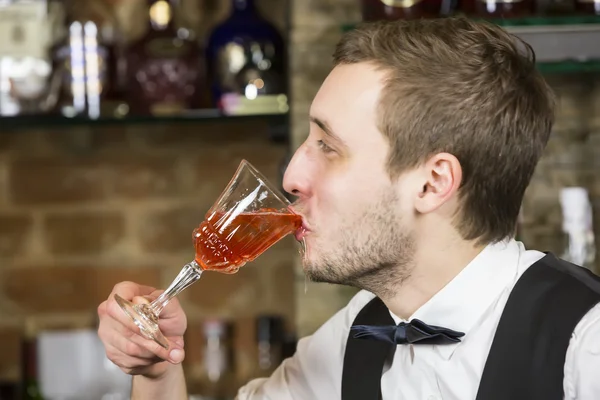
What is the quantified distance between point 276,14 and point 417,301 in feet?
3.60

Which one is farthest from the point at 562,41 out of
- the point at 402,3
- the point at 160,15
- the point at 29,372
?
the point at 29,372

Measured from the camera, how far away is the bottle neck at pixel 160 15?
7.20ft

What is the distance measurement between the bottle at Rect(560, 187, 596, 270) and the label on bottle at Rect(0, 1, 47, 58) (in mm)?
1200

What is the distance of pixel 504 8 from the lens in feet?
6.06

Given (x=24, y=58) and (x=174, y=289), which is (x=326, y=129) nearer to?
(x=174, y=289)

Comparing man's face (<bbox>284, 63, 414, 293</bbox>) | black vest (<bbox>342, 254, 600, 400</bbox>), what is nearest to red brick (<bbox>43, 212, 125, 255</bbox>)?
man's face (<bbox>284, 63, 414, 293</bbox>)

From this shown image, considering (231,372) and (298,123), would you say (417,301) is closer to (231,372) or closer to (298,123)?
(298,123)

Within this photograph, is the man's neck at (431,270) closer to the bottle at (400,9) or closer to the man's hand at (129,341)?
the man's hand at (129,341)

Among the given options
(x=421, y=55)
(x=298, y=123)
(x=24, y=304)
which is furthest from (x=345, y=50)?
(x=24, y=304)

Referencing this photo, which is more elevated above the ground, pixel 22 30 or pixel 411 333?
pixel 22 30

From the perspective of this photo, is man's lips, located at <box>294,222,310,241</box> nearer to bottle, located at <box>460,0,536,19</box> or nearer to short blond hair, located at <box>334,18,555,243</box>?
short blond hair, located at <box>334,18,555,243</box>

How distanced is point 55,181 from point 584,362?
155 centimetres

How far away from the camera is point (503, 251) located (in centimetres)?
142

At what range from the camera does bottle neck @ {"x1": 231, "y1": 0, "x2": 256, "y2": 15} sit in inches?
84.7
